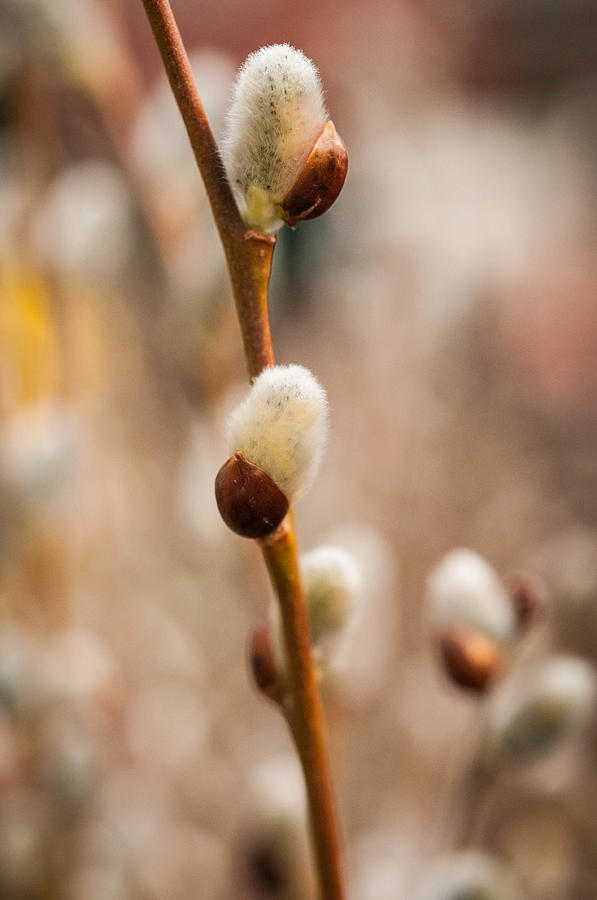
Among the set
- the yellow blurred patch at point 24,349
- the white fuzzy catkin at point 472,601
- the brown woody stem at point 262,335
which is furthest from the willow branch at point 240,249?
the yellow blurred patch at point 24,349

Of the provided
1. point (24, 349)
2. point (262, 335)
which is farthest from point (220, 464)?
point (262, 335)

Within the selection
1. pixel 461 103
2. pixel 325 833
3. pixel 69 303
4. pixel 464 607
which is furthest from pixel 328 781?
pixel 461 103

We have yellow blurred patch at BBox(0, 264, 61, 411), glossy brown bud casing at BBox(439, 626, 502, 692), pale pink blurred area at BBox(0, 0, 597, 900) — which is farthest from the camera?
yellow blurred patch at BBox(0, 264, 61, 411)

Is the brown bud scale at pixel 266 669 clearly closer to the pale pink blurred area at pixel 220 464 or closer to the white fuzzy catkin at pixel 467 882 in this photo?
the pale pink blurred area at pixel 220 464

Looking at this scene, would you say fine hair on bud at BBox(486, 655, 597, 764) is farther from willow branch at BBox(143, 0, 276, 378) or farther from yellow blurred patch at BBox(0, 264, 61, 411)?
yellow blurred patch at BBox(0, 264, 61, 411)

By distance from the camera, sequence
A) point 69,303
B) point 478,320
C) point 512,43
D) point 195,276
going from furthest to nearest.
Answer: point 512,43 < point 478,320 < point 69,303 < point 195,276

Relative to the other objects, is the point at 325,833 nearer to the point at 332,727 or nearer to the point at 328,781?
the point at 328,781

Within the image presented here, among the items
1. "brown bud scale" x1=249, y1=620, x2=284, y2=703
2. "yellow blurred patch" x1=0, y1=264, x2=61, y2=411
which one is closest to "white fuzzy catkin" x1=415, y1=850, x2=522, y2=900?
"brown bud scale" x1=249, y1=620, x2=284, y2=703
